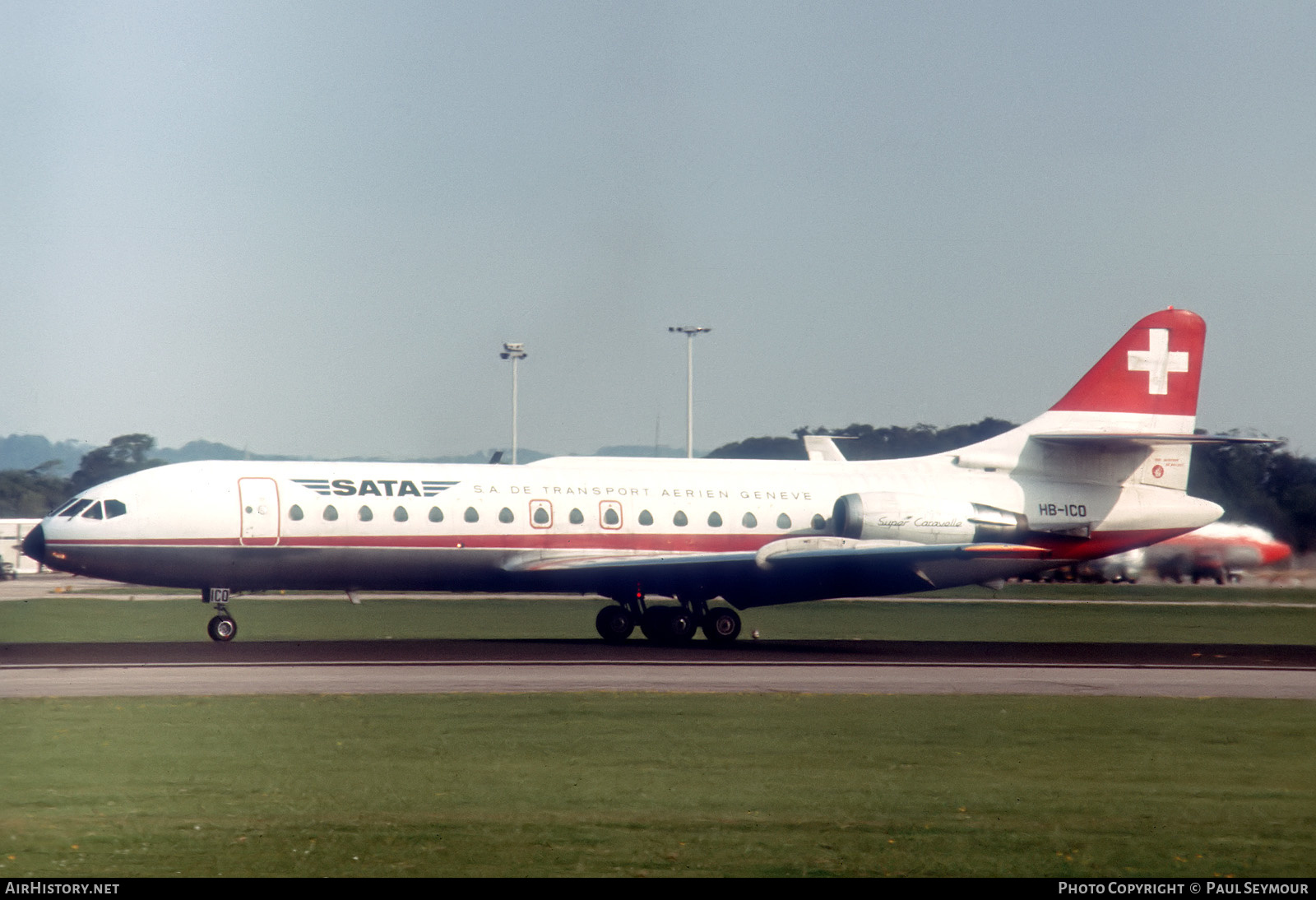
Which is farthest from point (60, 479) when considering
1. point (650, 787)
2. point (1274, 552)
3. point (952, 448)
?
point (650, 787)

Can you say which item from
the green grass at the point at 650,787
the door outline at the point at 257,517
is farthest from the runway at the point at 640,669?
the door outline at the point at 257,517

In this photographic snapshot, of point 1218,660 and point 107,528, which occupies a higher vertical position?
point 107,528

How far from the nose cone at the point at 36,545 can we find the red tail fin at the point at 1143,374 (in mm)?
23523

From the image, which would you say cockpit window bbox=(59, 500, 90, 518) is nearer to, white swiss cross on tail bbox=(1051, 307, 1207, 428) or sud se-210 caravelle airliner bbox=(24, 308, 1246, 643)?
sud se-210 caravelle airliner bbox=(24, 308, 1246, 643)

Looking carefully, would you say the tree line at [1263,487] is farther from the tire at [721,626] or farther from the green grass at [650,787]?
the green grass at [650,787]

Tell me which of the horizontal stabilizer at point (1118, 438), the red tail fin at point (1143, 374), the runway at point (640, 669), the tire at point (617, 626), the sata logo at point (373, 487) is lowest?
the tire at point (617, 626)

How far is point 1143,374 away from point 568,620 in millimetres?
16215

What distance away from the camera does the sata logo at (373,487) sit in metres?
29.5

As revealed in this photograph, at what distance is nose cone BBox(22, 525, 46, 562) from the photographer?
28.2 metres

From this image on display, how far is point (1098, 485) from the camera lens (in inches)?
1329

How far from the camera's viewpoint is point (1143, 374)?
1362 inches

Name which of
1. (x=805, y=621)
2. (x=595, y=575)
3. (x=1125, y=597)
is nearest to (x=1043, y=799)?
(x=595, y=575)
